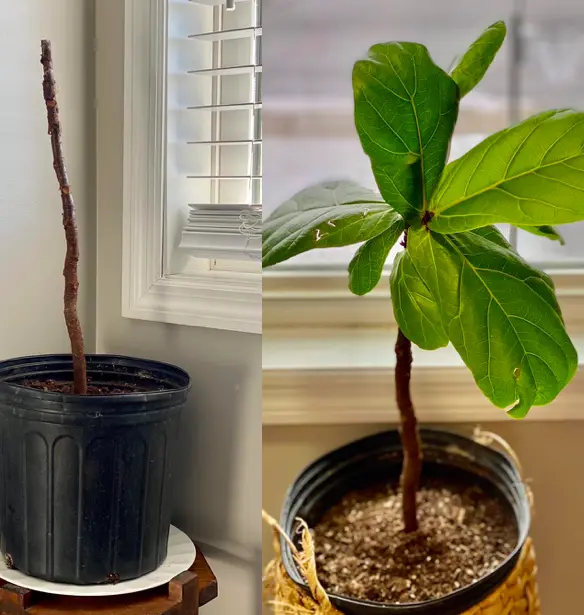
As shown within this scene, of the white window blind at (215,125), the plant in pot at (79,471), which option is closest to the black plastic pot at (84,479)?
the plant in pot at (79,471)

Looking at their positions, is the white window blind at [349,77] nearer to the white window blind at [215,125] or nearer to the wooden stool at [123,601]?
the white window blind at [215,125]

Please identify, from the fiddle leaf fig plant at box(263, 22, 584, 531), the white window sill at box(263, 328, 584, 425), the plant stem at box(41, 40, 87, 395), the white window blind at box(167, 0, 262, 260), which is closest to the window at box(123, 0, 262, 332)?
the white window blind at box(167, 0, 262, 260)

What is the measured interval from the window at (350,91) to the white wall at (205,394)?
0.86ft

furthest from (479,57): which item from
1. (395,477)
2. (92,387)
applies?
(92,387)

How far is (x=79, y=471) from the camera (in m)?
0.69

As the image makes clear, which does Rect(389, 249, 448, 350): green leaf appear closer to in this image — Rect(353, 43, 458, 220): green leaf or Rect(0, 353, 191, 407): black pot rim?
Rect(353, 43, 458, 220): green leaf

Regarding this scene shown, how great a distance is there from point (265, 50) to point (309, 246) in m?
0.16

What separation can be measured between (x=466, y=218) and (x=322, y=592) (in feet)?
0.97

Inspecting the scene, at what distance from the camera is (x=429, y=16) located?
20.0 inches

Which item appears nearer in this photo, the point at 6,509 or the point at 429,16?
the point at 429,16

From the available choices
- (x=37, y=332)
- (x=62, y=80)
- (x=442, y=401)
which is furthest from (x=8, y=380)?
(x=442, y=401)

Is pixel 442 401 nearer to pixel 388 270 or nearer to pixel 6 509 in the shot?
pixel 388 270

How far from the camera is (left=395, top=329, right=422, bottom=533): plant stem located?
1.69ft

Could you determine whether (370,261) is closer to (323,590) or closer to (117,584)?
(323,590)
